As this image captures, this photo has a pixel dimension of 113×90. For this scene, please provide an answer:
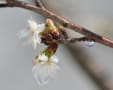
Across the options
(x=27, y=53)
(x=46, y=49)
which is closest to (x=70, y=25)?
(x=46, y=49)

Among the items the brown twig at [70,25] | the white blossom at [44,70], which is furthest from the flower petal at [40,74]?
the brown twig at [70,25]

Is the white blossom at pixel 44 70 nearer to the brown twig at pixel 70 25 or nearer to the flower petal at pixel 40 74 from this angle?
the flower petal at pixel 40 74

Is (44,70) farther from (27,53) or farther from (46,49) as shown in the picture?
(27,53)

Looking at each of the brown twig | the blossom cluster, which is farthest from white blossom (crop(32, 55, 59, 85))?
the brown twig

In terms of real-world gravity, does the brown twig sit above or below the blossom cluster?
above

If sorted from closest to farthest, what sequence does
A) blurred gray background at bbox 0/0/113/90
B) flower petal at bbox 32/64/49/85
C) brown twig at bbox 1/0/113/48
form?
brown twig at bbox 1/0/113/48 < flower petal at bbox 32/64/49/85 < blurred gray background at bbox 0/0/113/90

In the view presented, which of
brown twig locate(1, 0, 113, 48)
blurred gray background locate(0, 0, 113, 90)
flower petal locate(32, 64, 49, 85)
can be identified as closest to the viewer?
brown twig locate(1, 0, 113, 48)

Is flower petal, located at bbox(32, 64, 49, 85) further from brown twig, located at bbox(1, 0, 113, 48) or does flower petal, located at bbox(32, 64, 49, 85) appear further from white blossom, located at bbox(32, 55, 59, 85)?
brown twig, located at bbox(1, 0, 113, 48)
